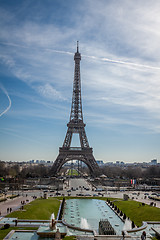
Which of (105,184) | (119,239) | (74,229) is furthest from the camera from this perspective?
(105,184)

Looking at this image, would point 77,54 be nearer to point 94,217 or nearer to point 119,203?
point 119,203

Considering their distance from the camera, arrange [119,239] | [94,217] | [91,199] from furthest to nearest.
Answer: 1. [91,199]
2. [94,217]
3. [119,239]

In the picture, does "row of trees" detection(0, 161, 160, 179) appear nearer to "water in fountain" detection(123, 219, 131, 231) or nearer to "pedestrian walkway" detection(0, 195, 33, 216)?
"pedestrian walkway" detection(0, 195, 33, 216)

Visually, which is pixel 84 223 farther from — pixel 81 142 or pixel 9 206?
pixel 81 142

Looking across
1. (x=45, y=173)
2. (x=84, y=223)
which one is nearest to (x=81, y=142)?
(x=45, y=173)

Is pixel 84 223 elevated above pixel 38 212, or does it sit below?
below

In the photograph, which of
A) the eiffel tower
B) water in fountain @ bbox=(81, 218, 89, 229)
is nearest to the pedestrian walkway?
water in fountain @ bbox=(81, 218, 89, 229)

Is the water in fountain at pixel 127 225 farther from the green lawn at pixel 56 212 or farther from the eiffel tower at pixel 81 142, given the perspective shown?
the eiffel tower at pixel 81 142

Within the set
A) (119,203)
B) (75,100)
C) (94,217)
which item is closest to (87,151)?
(75,100)
